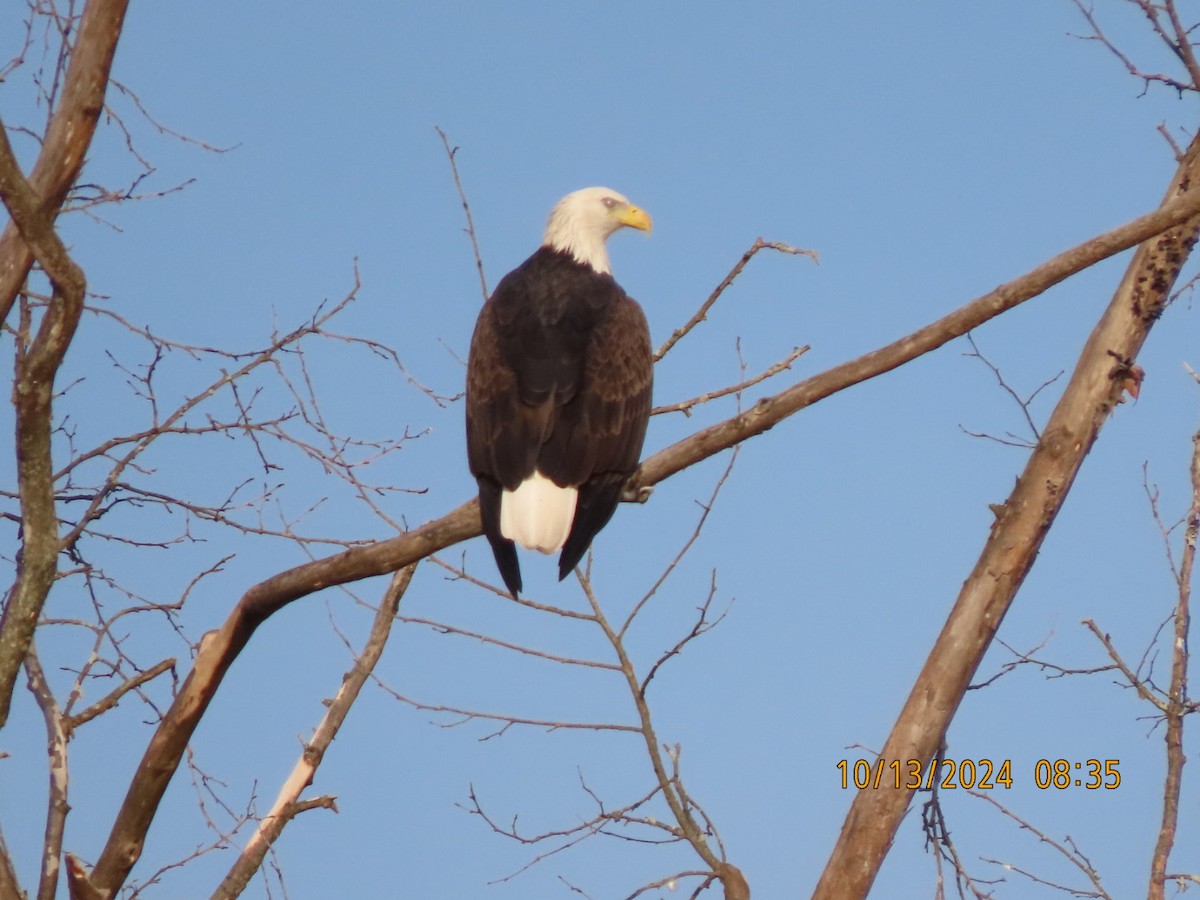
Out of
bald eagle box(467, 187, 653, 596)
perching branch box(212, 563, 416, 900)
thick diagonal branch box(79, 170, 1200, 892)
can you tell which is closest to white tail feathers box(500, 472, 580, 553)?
bald eagle box(467, 187, 653, 596)

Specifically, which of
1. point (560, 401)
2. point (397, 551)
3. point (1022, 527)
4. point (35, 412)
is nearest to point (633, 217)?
point (560, 401)

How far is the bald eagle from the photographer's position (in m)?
4.86

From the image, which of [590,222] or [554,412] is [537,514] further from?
[590,222]

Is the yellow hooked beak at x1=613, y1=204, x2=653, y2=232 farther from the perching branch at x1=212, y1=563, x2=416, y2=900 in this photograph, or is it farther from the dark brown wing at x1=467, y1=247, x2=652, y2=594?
the perching branch at x1=212, y1=563, x2=416, y2=900

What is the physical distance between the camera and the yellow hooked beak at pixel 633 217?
656 centimetres

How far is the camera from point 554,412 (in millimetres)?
5004

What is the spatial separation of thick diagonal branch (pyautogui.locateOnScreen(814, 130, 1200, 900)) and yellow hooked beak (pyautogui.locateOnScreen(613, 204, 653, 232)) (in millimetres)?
2104

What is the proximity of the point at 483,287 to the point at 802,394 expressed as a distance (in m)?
1.87

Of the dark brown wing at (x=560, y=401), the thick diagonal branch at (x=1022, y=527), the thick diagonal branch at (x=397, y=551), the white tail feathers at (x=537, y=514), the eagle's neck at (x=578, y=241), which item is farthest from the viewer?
the eagle's neck at (x=578, y=241)

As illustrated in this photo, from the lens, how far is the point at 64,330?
387 cm

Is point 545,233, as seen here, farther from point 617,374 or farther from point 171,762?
point 171,762

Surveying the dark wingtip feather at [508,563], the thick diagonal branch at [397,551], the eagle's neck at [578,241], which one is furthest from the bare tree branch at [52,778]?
the eagle's neck at [578,241]

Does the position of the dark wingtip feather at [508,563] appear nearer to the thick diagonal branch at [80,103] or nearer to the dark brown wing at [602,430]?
the dark brown wing at [602,430]

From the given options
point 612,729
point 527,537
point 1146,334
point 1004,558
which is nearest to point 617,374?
point 527,537
